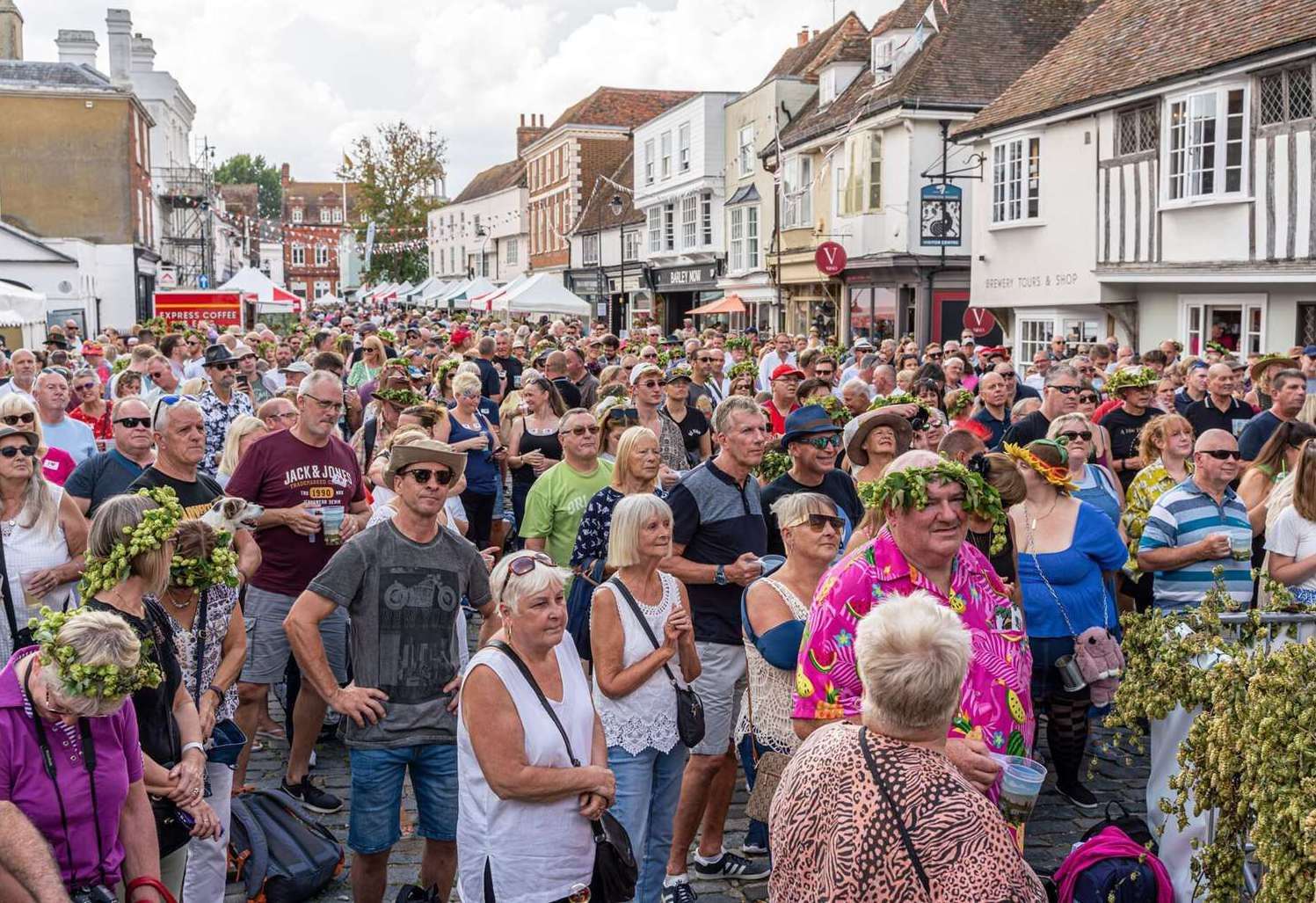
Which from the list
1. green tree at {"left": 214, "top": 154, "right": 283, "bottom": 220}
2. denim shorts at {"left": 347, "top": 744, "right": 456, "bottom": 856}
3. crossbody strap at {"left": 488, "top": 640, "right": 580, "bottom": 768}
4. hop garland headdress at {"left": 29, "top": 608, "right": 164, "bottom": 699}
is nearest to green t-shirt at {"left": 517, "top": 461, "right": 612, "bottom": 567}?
denim shorts at {"left": 347, "top": 744, "right": 456, "bottom": 856}

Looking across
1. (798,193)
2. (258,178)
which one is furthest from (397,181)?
(258,178)

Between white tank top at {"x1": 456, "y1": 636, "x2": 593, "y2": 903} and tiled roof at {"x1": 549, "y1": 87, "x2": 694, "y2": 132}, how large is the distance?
57.9 metres

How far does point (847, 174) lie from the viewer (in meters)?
29.7

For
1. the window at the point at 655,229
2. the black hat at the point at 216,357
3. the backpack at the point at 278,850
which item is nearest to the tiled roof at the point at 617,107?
the window at the point at 655,229

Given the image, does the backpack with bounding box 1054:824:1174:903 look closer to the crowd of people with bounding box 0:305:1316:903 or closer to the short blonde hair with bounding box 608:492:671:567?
the crowd of people with bounding box 0:305:1316:903

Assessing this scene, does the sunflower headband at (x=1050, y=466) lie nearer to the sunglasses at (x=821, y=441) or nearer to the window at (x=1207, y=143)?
the sunglasses at (x=821, y=441)

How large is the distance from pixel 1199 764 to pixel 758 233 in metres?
34.6

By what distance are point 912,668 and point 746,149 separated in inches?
1483

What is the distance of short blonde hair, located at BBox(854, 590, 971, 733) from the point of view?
295 cm

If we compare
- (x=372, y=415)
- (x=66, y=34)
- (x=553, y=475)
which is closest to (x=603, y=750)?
(x=553, y=475)

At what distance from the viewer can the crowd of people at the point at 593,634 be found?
3.54m

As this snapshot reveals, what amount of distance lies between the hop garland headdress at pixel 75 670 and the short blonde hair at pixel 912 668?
216 cm

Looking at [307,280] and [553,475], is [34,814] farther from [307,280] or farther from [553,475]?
[307,280]

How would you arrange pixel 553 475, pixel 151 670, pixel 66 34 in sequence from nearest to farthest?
pixel 151 670 → pixel 553 475 → pixel 66 34
